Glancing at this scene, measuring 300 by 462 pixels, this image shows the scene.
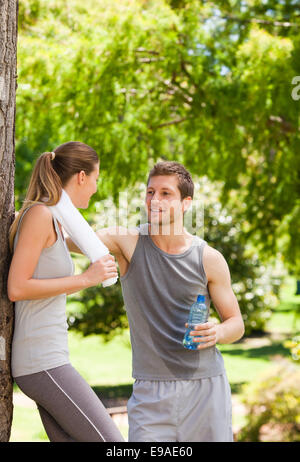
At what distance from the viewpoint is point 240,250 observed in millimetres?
12797

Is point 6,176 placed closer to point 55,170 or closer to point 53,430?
point 55,170

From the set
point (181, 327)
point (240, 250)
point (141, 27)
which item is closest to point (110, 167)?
point (141, 27)

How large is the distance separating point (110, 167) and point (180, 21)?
178 cm

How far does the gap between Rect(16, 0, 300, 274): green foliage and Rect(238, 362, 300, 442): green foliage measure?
1.90 m

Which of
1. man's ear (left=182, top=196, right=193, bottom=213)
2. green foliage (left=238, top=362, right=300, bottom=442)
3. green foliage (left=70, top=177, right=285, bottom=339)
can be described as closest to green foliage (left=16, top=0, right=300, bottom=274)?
green foliage (left=238, top=362, right=300, bottom=442)

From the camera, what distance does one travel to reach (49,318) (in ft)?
8.58

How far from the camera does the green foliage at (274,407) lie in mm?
6488

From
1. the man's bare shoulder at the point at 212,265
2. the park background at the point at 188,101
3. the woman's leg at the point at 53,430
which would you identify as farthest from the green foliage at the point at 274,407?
the woman's leg at the point at 53,430

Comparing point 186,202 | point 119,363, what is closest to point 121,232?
point 186,202

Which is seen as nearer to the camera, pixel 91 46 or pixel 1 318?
pixel 1 318

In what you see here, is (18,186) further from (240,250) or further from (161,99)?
(161,99)

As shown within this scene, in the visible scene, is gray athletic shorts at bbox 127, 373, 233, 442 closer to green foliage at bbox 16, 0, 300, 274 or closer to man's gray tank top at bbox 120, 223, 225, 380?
man's gray tank top at bbox 120, 223, 225, 380

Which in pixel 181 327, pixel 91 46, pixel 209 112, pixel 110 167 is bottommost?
pixel 181 327

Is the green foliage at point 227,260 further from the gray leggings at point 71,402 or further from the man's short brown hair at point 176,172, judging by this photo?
the gray leggings at point 71,402
